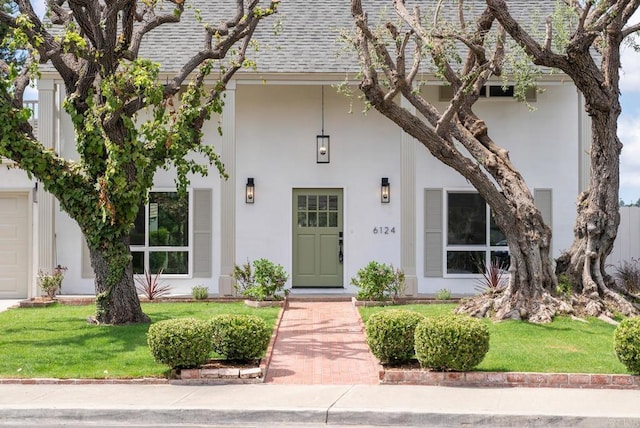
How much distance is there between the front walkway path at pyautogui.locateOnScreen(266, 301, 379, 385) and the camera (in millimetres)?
9289

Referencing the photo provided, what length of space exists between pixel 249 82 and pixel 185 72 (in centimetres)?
361

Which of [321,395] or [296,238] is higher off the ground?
[296,238]

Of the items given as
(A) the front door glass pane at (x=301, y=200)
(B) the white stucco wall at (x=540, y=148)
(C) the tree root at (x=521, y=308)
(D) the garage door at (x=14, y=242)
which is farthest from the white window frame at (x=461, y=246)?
(D) the garage door at (x=14, y=242)

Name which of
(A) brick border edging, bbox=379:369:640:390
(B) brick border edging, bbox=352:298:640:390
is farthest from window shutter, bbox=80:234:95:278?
(A) brick border edging, bbox=379:369:640:390

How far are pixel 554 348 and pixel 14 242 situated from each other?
11852 mm

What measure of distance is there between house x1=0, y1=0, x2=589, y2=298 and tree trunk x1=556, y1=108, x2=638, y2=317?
3381 mm

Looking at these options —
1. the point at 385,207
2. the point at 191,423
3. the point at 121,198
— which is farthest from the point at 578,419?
the point at 385,207

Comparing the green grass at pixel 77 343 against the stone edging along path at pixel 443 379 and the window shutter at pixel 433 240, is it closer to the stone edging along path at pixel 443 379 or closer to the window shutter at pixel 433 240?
the stone edging along path at pixel 443 379

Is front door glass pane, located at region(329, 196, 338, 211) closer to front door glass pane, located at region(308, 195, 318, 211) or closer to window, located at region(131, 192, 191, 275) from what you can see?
front door glass pane, located at region(308, 195, 318, 211)

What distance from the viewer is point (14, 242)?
1675cm

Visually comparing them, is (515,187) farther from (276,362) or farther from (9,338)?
(9,338)

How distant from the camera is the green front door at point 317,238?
1733cm

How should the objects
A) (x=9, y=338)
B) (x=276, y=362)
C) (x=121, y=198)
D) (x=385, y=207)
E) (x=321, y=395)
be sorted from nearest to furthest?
(x=321, y=395) → (x=276, y=362) → (x=9, y=338) → (x=121, y=198) → (x=385, y=207)

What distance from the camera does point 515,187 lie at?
13.1 metres
